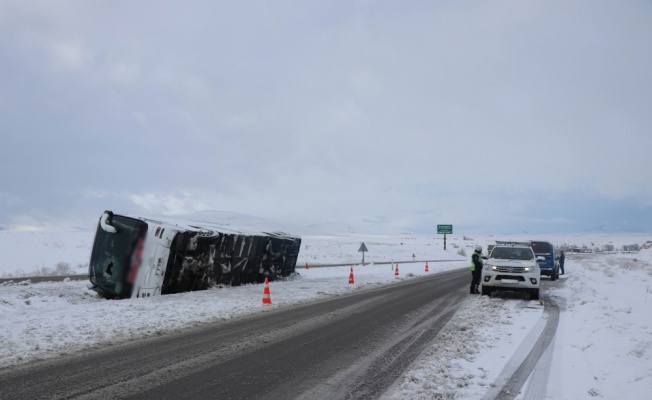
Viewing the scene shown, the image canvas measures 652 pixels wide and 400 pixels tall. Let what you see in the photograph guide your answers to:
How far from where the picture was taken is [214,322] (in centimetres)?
1005

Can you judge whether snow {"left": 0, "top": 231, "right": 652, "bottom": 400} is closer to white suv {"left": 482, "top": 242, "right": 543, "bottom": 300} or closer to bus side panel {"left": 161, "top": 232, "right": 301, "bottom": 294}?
white suv {"left": 482, "top": 242, "right": 543, "bottom": 300}

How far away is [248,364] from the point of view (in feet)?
21.3

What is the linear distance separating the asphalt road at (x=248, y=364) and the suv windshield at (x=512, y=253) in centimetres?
665

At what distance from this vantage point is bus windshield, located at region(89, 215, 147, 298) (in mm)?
13234

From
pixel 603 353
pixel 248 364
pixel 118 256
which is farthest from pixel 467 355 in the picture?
pixel 118 256

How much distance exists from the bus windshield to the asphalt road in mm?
4877

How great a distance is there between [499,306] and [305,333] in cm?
694

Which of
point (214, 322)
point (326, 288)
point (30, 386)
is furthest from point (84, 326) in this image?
point (326, 288)

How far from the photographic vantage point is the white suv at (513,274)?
14.7 metres

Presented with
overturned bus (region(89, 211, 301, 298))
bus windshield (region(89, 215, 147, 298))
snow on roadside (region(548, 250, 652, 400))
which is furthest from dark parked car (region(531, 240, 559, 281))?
bus windshield (region(89, 215, 147, 298))

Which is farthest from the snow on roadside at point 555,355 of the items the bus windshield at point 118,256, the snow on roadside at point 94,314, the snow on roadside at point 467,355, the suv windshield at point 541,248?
the suv windshield at point 541,248

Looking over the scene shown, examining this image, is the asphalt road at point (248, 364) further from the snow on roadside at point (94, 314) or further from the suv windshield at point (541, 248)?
the suv windshield at point (541, 248)

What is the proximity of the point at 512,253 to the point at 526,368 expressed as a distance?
1064 centimetres

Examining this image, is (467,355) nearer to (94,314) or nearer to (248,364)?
(248,364)
